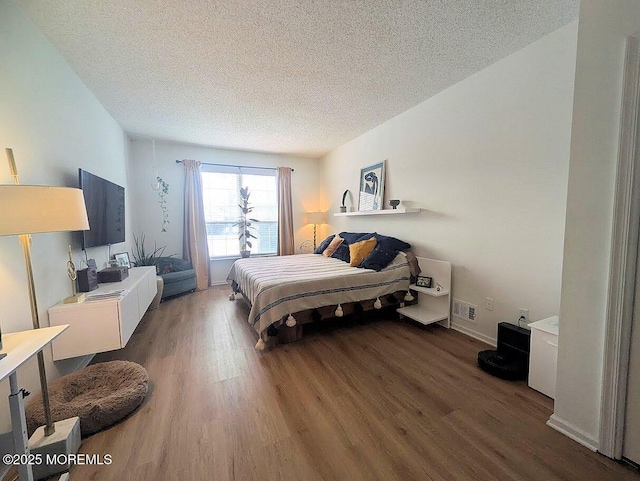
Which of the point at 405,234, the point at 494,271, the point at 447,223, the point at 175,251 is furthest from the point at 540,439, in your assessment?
the point at 175,251

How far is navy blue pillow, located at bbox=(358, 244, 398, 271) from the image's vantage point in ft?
10.00

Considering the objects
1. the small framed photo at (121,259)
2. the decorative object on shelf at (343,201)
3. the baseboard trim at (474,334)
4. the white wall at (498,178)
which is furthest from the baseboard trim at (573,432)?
the small framed photo at (121,259)

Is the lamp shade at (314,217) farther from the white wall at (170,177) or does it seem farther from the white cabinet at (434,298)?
the white cabinet at (434,298)

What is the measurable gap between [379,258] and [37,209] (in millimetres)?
2813

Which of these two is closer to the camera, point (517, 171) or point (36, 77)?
point (36, 77)

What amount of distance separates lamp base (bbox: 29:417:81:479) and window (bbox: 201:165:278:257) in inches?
147

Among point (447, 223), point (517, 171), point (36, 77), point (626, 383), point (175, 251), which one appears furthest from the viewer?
point (175, 251)

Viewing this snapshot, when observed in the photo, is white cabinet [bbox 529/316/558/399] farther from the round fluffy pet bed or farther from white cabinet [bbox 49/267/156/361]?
white cabinet [bbox 49/267/156/361]

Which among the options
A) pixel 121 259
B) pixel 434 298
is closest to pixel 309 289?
pixel 434 298

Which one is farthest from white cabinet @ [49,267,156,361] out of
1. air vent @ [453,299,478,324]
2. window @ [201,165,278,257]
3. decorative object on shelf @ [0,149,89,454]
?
air vent @ [453,299,478,324]

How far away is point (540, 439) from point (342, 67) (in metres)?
3.00

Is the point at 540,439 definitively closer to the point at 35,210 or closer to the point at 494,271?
the point at 494,271

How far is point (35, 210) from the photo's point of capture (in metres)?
1.10

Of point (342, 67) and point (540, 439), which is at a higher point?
point (342, 67)
